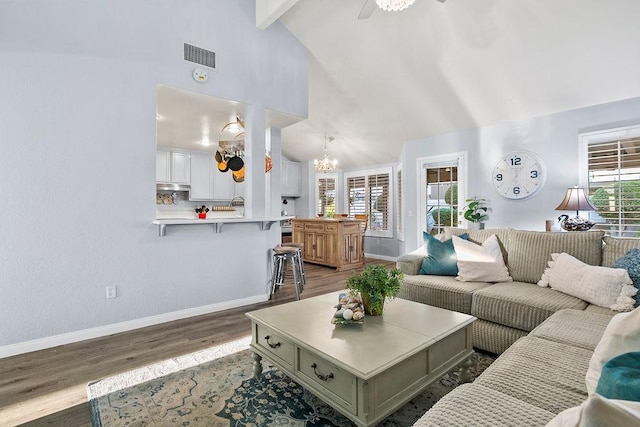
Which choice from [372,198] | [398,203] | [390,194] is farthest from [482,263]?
[372,198]

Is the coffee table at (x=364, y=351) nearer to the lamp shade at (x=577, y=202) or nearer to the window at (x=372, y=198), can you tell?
the lamp shade at (x=577, y=202)

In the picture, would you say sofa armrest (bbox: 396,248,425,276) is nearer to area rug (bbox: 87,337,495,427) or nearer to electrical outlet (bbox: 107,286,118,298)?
area rug (bbox: 87,337,495,427)

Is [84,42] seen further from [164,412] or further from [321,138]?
[321,138]

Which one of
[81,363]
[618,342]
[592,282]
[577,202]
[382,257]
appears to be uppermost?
[577,202]

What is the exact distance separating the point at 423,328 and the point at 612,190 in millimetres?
3706

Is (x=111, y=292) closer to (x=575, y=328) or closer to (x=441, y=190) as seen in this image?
(x=575, y=328)

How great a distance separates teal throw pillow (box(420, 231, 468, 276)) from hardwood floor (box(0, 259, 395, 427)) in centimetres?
193

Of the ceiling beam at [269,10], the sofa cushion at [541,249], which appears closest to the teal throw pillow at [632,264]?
the sofa cushion at [541,249]

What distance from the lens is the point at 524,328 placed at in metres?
2.44

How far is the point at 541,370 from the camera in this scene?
4.78 feet

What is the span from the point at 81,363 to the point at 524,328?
3383 millimetres

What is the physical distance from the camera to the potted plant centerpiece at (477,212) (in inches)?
201

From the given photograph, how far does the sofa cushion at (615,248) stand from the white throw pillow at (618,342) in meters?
1.98

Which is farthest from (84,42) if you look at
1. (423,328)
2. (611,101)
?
(611,101)
